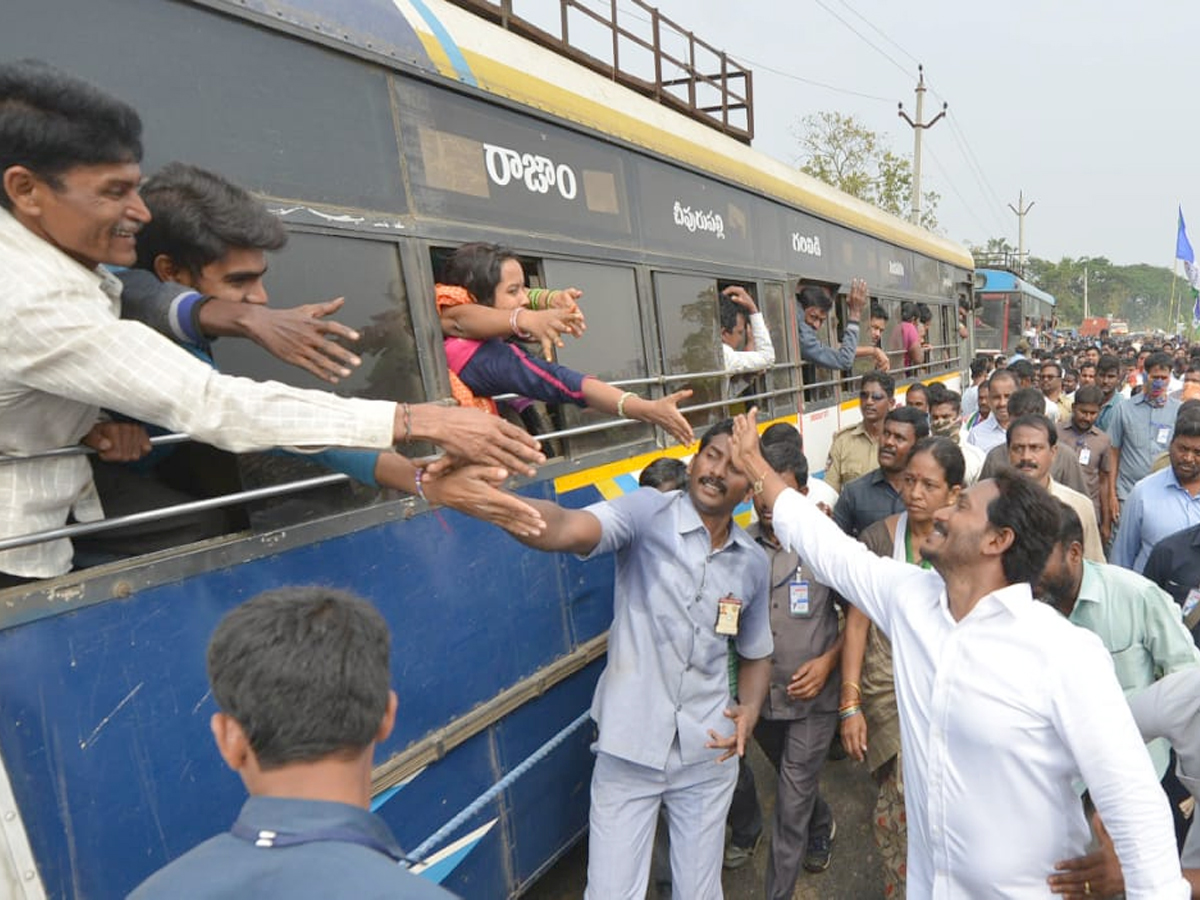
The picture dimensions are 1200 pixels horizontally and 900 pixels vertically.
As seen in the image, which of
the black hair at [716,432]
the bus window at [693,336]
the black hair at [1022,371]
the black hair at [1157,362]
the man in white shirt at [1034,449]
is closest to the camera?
the black hair at [716,432]

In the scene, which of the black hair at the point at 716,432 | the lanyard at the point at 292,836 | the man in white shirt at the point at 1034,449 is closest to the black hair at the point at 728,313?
the man in white shirt at the point at 1034,449

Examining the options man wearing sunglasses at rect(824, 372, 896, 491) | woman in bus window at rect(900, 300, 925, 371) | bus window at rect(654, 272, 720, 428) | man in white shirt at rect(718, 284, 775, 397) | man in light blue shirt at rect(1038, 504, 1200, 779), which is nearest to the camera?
man in light blue shirt at rect(1038, 504, 1200, 779)

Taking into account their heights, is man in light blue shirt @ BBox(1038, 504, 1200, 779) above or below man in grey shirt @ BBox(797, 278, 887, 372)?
below

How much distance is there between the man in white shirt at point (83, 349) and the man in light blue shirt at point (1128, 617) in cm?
183

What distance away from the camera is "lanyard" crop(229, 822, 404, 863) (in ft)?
2.80

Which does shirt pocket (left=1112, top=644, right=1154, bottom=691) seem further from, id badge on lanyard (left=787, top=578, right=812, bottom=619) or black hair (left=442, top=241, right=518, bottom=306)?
black hair (left=442, top=241, right=518, bottom=306)

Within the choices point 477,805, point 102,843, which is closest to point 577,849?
point 477,805

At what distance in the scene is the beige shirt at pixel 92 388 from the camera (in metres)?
1.07

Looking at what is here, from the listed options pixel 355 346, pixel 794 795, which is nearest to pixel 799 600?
pixel 794 795

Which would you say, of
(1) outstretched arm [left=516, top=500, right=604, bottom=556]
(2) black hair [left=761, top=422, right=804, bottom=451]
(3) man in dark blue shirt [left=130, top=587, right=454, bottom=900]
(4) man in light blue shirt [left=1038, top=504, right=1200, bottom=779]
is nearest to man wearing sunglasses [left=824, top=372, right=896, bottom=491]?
(2) black hair [left=761, top=422, right=804, bottom=451]

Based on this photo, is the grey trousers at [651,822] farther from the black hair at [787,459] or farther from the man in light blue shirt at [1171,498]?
the man in light blue shirt at [1171,498]

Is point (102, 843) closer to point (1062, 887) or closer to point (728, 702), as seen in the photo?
point (728, 702)

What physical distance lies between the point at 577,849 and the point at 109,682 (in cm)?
248

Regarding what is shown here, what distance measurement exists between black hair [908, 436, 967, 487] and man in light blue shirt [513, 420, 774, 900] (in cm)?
79
